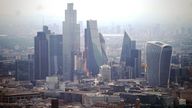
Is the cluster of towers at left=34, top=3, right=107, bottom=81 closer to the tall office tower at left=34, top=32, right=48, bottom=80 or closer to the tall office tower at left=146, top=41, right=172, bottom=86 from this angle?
the tall office tower at left=34, top=32, right=48, bottom=80

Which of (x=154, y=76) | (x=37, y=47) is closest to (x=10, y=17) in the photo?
(x=37, y=47)

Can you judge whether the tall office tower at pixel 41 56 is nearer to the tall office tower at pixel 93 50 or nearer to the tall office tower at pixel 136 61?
the tall office tower at pixel 93 50

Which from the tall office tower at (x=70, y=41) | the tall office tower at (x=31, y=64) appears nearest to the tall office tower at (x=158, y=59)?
the tall office tower at (x=70, y=41)

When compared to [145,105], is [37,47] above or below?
above

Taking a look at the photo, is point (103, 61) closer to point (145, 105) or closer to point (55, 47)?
point (55, 47)

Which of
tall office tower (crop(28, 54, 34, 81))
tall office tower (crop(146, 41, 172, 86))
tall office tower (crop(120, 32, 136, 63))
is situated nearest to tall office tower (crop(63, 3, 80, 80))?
tall office tower (crop(28, 54, 34, 81))

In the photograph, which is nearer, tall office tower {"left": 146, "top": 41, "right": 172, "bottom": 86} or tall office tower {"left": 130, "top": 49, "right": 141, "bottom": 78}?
tall office tower {"left": 146, "top": 41, "right": 172, "bottom": 86}

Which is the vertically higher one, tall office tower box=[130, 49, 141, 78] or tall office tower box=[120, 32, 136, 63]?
tall office tower box=[120, 32, 136, 63]
